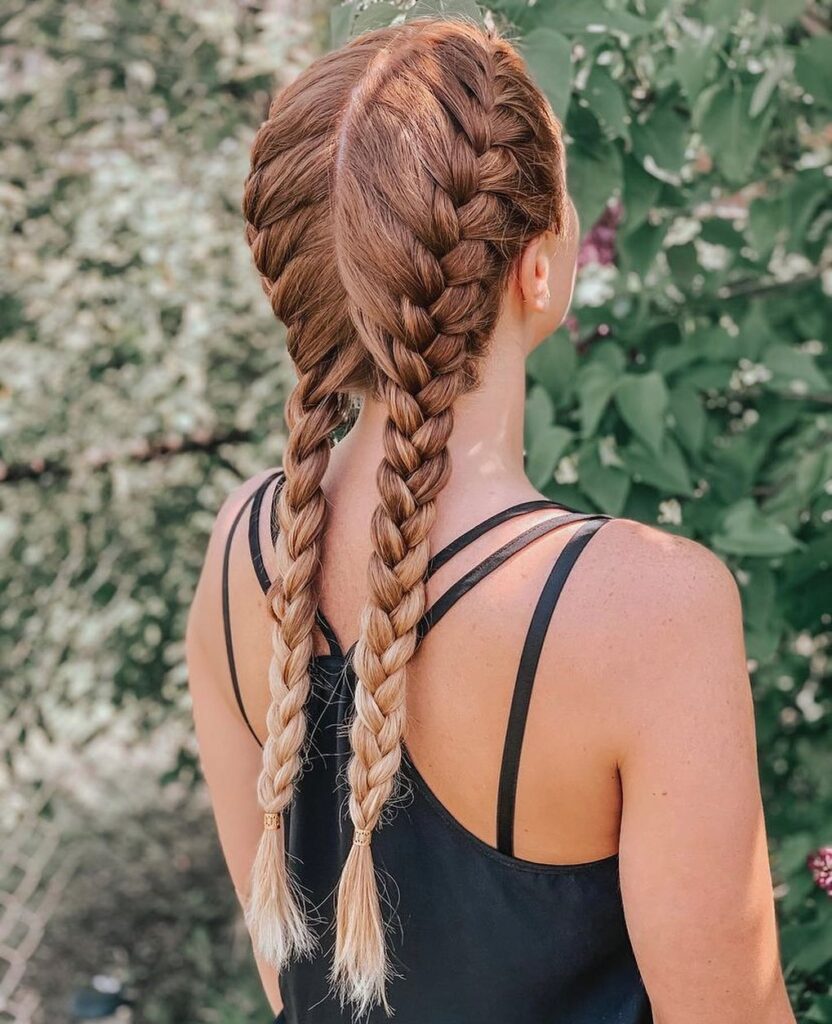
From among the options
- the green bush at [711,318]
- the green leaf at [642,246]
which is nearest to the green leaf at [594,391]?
the green bush at [711,318]

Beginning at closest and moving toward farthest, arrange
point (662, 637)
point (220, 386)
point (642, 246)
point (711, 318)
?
point (662, 637)
point (642, 246)
point (711, 318)
point (220, 386)

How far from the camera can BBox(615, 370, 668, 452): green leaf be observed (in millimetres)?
1559

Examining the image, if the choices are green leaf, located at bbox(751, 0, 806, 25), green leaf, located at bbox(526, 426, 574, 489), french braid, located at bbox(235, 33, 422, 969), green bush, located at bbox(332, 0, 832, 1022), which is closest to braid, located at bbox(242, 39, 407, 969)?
french braid, located at bbox(235, 33, 422, 969)

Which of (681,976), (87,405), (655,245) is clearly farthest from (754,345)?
(87,405)

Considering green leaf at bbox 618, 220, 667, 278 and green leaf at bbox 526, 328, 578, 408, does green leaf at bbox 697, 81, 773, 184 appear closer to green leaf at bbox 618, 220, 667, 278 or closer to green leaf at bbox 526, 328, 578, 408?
green leaf at bbox 618, 220, 667, 278

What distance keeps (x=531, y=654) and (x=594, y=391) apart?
2.42 feet

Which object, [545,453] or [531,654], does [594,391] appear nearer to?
[545,453]

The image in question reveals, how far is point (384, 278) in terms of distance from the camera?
97cm

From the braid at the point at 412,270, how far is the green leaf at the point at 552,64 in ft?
1.22

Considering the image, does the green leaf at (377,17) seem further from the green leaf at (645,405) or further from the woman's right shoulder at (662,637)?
the woman's right shoulder at (662,637)

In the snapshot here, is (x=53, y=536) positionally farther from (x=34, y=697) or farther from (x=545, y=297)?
(x=545, y=297)

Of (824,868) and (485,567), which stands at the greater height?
(485,567)

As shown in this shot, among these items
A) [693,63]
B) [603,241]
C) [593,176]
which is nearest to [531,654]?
[593,176]

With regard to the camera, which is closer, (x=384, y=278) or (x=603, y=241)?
(x=384, y=278)
